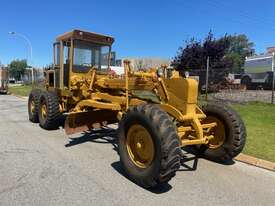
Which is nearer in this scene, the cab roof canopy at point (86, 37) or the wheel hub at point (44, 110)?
the cab roof canopy at point (86, 37)

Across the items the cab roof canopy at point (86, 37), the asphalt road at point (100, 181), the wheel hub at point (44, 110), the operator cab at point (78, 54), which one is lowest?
the asphalt road at point (100, 181)

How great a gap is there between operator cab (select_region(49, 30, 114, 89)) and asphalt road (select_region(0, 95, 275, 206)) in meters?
2.71

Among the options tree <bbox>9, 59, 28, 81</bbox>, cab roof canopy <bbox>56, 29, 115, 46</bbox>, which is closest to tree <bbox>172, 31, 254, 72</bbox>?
cab roof canopy <bbox>56, 29, 115, 46</bbox>

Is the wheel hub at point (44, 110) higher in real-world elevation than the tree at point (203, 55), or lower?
lower

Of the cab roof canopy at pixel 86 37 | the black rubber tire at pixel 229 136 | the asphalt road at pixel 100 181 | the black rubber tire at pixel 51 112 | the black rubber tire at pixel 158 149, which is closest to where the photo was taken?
the asphalt road at pixel 100 181

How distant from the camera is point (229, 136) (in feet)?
22.2

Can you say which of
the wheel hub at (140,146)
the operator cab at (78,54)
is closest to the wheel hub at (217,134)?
the wheel hub at (140,146)

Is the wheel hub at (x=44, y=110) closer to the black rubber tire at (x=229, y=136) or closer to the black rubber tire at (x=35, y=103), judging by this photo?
the black rubber tire at (x=35, y=103)

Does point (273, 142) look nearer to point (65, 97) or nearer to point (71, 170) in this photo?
point (71, 170)

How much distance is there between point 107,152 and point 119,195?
2538mm

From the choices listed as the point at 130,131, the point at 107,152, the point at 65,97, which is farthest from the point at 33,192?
the point at 65,97

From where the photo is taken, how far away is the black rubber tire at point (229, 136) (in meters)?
6.68

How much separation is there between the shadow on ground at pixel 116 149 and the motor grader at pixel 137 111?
189mm

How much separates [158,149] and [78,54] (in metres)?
5.66
